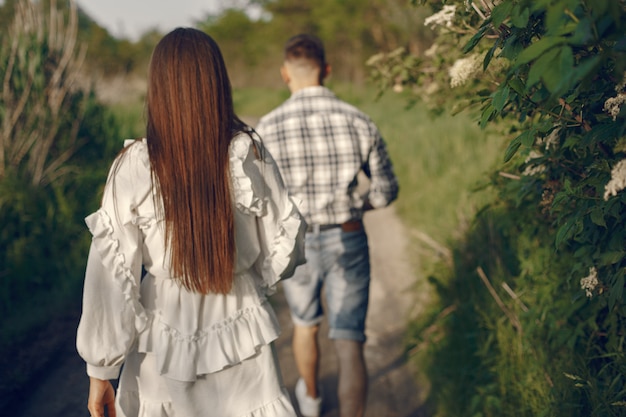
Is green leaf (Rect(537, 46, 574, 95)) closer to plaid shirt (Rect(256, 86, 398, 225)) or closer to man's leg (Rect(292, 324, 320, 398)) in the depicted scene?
plaid shirt (Rect(256, 86, 398, 225))

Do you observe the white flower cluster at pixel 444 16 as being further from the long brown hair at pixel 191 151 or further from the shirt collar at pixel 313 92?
the long brown hair at pixel 191 151

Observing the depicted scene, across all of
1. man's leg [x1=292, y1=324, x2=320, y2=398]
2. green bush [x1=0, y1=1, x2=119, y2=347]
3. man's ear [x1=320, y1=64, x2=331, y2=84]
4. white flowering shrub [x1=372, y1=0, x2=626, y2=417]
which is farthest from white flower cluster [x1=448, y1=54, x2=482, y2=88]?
green bush [x1=0, y1=1, x2=119, y2=347]

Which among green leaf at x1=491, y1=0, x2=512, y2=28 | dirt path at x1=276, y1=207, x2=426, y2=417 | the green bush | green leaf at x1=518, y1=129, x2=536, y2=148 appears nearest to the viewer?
green leaf at x1=491, y1=0, x2=512, y2=28

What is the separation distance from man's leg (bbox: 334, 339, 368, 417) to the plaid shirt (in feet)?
2.13

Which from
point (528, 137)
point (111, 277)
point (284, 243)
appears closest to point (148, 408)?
point (111, 277)

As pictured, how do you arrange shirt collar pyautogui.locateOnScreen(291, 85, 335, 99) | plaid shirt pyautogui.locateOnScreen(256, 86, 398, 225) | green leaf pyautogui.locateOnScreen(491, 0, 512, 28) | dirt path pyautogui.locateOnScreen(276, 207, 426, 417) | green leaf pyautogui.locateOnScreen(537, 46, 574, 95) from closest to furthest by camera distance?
green leaf pyautogui.locateOnScreen(537, 46, 574, 95) < green leaf pyautogui.locateOnScreen(491, 0, 512, 28) < plaid shirt pyautogui.locateOnScreen(256, 86, 398, 225) < shirt collar pyautogui.locateOnScreen(291, 85, 335, 99) < dirt path pyautogui.locateOnScreen(276, 207, 426, 417)

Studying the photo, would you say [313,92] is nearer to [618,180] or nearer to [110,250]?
[110,250]

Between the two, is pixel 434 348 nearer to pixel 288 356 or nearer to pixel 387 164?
pixel 288 356

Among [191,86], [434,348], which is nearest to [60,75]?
[434,348]

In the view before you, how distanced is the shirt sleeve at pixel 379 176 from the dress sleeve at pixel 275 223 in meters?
1.14

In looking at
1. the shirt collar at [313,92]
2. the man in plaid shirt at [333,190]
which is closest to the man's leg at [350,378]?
the man in plaid shirt at [333,190]

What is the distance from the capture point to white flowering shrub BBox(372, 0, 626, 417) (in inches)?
53.3

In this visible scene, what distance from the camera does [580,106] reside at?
6.13ft

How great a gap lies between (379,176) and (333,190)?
28cm
